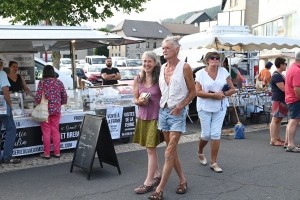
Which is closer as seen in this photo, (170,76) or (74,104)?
(170,76)

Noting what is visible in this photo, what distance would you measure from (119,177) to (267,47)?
7659 millimetres

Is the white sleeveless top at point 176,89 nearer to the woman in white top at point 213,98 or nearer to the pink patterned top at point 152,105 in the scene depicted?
the pink patterned top at point 152,105

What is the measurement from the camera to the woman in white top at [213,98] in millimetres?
→ 5703

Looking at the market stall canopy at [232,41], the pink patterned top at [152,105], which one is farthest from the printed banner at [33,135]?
the market stall canopy at [232,41]

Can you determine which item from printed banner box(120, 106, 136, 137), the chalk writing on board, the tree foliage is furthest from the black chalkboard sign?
the tree foliage

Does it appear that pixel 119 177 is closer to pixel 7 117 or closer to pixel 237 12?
pixel 7 117

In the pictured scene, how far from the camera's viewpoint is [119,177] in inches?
225

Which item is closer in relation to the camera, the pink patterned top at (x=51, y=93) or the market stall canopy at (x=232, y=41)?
the pink patterned top at (x=51, y=93)

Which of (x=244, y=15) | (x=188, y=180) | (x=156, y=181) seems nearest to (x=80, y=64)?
(x=244, y=15)

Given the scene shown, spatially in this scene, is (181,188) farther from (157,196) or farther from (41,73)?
(41,73)

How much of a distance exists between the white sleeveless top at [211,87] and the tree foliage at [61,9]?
29.3ft

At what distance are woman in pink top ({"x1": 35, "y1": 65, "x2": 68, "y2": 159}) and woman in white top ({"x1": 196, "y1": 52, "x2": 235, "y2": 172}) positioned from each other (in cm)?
261

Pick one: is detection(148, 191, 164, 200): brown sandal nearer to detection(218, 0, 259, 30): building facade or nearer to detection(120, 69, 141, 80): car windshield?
detection(120, 69, 141, 80): car windshield

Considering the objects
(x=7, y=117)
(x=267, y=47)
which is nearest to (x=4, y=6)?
(x=7, y=117)
